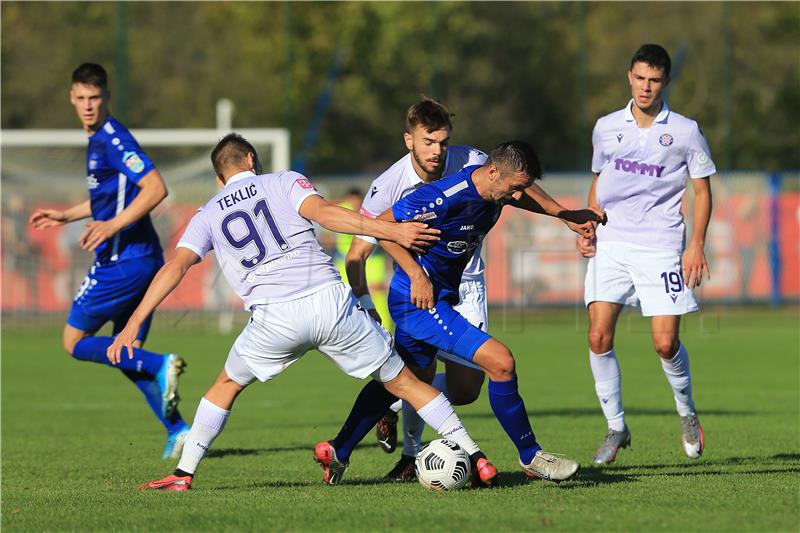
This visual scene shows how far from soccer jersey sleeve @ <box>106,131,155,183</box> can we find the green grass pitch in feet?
7.04

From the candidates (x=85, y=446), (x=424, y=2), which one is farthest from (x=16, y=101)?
(x=85, y=446)

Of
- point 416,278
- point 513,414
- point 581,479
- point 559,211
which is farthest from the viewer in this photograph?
point 559,211

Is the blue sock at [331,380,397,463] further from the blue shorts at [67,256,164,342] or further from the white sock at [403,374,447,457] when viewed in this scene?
the blue shorts at [67,256,164,342]

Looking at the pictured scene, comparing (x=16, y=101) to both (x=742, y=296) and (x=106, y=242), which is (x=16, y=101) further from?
(x=106, y=242)

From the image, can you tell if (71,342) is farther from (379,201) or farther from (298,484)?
(379,201)

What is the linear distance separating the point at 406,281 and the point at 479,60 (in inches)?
1487

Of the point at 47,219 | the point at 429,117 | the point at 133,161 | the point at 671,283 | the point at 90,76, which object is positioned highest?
the point at 90,76

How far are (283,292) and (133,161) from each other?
2.85m

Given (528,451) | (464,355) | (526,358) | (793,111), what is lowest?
(526,358)

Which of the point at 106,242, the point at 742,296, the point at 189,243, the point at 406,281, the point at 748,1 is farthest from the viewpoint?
→ the point at 748,1

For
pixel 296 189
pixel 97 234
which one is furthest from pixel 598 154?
pixel 97 234

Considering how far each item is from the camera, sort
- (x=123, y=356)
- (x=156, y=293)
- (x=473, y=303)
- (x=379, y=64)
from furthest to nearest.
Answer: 1. (x=379, y=64)
2. (x=123, y=356)
3. (x=473, y=303)
4. (x=156, y=293)

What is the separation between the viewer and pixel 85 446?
9.89 meters

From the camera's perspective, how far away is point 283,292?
6.79 metres
